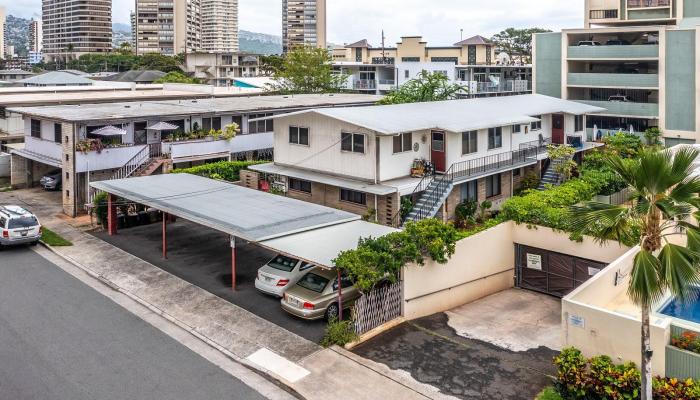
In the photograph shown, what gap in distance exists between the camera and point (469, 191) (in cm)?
3241

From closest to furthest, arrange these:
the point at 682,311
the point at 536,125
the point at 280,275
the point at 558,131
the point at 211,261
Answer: the point at 682,311 → the point at 280,275 → the point at 211,261 → the point at 536,125 → the point at 558,131

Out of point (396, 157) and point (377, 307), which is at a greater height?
point (396, 157)

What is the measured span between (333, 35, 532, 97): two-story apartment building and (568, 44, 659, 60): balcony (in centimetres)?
1597

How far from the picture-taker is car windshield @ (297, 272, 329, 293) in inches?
821

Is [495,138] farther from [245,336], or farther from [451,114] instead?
[245,336]

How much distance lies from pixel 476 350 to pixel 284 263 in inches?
306

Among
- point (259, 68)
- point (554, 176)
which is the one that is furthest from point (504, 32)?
point (554, 176)

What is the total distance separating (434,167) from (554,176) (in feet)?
31.1

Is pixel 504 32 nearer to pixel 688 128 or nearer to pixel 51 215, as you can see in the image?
pixel 688 128

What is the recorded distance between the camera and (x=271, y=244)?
844 inches

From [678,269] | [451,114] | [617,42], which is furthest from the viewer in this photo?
[617,42]

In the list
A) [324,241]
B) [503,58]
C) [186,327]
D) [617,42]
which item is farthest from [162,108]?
[503,58]

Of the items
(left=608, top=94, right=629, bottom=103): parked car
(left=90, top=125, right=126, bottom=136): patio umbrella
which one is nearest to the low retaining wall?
(left=90, top=125, right=126, bottom=136): patio umbrella

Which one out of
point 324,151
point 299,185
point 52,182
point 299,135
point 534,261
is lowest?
point 534,261
